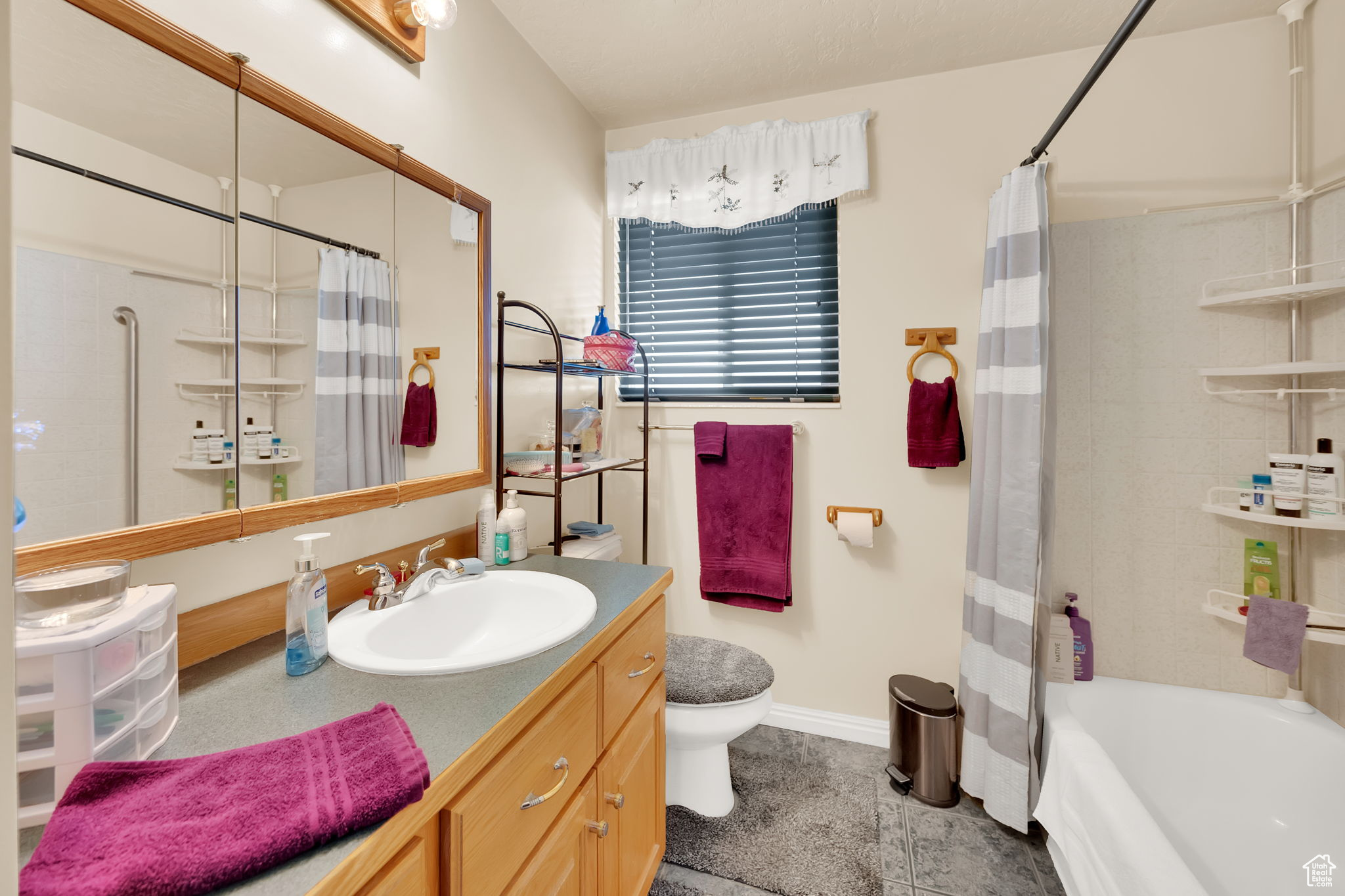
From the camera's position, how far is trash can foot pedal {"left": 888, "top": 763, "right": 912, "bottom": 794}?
178 cm

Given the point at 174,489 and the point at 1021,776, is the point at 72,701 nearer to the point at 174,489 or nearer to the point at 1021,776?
the point at 174,489

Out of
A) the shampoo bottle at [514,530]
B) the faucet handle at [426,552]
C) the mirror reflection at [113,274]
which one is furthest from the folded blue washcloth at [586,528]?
the mirror reflection at [113,274]

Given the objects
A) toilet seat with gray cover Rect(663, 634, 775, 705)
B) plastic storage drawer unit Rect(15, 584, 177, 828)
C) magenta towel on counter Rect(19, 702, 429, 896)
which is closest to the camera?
magenta towel on counter Rect(19, 702, 429, 896)

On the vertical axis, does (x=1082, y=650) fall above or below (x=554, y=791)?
below

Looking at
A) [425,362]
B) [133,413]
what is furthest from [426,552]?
[133,413]

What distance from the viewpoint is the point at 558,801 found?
0.87 metres

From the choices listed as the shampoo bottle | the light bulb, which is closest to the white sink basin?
the shampoo bottle

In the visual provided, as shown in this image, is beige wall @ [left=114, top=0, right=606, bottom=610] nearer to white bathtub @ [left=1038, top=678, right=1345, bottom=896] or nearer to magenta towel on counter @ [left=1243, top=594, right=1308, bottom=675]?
white bathtub @ [left=1038, top=678, right=1345, bottom=896]

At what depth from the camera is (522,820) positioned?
2.52 ft

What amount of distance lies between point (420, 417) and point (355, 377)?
19cm

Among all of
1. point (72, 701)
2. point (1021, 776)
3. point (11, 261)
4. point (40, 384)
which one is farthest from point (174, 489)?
point (1021, 776)

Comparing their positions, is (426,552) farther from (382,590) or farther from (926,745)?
(926,745)

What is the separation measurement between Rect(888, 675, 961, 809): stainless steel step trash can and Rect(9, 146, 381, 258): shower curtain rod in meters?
2.02

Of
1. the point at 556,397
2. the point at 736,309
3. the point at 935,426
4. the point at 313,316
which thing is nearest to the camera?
the point at 313,316
